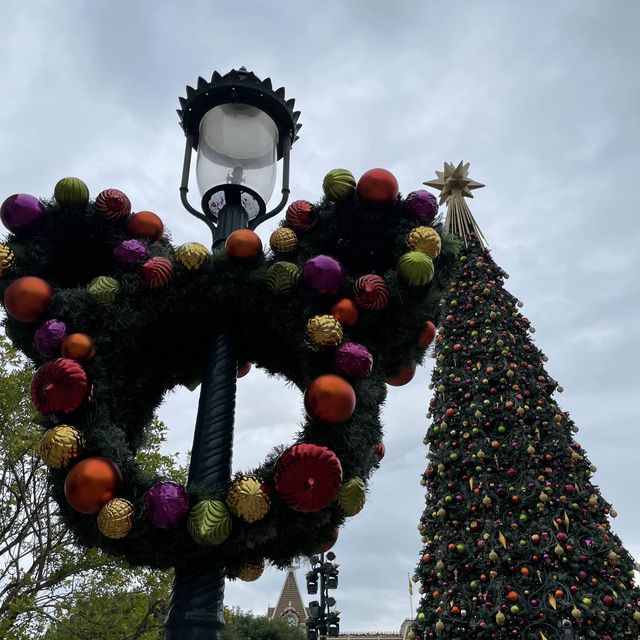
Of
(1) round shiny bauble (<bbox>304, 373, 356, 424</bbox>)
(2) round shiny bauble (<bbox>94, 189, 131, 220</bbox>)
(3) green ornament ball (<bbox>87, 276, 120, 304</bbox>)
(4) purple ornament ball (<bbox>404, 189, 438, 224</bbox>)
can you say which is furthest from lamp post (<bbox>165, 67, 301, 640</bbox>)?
(4) purple ornament ball (<bbox>404, 189, 438, 224</bbox>)

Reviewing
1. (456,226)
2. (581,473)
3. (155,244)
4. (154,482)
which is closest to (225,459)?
(154,482)

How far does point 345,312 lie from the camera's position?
288 cm

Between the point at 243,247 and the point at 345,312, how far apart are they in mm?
616

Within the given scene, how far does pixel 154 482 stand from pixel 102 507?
234 millimetres

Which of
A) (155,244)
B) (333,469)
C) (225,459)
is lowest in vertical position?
(333,469)

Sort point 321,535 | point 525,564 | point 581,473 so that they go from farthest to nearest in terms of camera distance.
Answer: point 581,473
point 525,564
point 321,535

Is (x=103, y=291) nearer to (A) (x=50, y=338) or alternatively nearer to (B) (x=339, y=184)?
(A) (x=50, y=338)

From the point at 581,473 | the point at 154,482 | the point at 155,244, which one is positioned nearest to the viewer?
the point at 154,482

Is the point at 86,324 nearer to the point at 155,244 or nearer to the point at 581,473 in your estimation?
the point at 155,244

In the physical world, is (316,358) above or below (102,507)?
above

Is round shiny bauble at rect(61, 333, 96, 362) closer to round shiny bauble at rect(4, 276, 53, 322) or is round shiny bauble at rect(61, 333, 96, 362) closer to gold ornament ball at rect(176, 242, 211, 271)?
round shiny bauble at rect(4, 276, 53, 322)

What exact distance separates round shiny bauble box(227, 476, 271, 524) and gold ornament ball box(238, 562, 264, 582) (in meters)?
0.43

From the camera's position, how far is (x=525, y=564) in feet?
25.6

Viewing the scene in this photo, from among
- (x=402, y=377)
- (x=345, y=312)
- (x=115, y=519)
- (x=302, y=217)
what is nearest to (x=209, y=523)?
(x=115, y=519)
